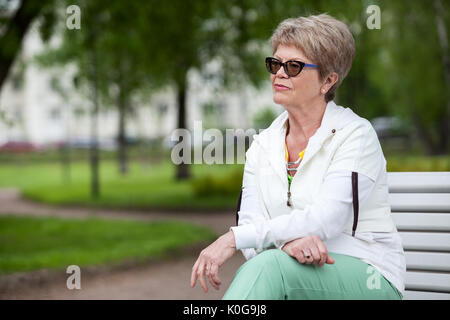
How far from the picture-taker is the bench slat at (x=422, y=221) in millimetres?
2697

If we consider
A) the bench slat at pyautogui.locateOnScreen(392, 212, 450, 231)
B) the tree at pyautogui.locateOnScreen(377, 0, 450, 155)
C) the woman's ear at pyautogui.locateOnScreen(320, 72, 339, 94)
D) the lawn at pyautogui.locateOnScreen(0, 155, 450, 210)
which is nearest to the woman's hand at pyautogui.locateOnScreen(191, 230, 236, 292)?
the woman's ear at pyautogui.locateOnScreen(320, 72, 339, 94)

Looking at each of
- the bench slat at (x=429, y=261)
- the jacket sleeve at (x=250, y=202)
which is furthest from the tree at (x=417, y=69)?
the jacket sleeve at (x=250, y=202)

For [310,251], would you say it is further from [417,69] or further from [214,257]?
[417,69]

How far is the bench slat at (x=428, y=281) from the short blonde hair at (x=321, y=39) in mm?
1075

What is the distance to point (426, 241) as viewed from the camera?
2711 millimetres

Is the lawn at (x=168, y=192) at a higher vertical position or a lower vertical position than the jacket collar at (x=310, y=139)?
lower

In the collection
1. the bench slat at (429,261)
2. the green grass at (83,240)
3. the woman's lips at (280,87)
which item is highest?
the woman's lips at (280,87)

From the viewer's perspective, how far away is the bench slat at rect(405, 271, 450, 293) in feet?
8.74

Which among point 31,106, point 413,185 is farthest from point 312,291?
point 31,106

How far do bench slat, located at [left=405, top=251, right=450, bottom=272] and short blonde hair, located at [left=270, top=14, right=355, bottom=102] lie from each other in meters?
1.02

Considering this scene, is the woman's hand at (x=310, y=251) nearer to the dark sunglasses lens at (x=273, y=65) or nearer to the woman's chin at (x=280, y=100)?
the woman's chin at (x=280, y=100)

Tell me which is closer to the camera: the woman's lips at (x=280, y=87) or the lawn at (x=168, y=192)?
the woman's lips at (x=280, y=87)

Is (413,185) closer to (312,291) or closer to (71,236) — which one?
(312,291)

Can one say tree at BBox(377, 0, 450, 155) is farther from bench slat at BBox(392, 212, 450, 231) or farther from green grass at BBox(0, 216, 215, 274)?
bench slat at BBox(392, 212, 450, 231)
